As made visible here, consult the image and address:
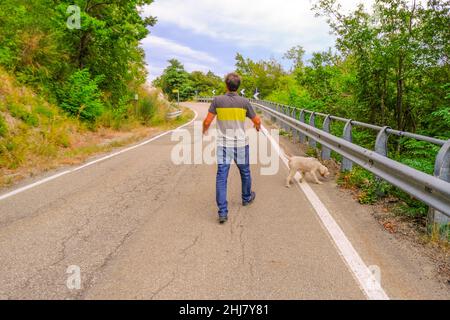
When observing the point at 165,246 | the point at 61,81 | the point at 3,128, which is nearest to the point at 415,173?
the point at 165,246

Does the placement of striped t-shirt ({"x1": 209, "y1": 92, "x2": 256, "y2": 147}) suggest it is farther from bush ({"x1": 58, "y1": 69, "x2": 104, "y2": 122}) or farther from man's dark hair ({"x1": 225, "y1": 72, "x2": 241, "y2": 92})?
bush ({"x1": 58, "y1": 69, "x2": 104, "y2": 122})

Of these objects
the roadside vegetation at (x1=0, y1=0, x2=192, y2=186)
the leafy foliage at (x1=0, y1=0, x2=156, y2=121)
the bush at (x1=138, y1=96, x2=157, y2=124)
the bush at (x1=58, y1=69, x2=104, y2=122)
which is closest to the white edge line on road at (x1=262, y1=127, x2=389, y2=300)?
the roadside vegetation at (x1=0, y1=0, x2=192, y2=186)

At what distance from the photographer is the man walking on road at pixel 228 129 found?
494cm

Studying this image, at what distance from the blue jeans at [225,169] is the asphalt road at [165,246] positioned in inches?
11.0

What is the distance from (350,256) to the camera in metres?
3.77

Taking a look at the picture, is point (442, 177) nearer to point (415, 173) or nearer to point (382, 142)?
point (415, 173)

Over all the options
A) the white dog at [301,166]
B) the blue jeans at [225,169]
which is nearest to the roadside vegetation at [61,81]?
the blue jeans at [225,169]

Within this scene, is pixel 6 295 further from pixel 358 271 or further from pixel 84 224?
pixel 358 271

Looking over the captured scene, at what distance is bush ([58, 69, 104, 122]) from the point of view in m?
14.2

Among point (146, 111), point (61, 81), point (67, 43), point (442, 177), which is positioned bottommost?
point (442, 177)

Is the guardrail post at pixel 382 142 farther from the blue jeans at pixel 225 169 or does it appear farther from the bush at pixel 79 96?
the bush at pixel 79 96

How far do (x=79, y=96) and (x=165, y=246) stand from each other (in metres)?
12.1
